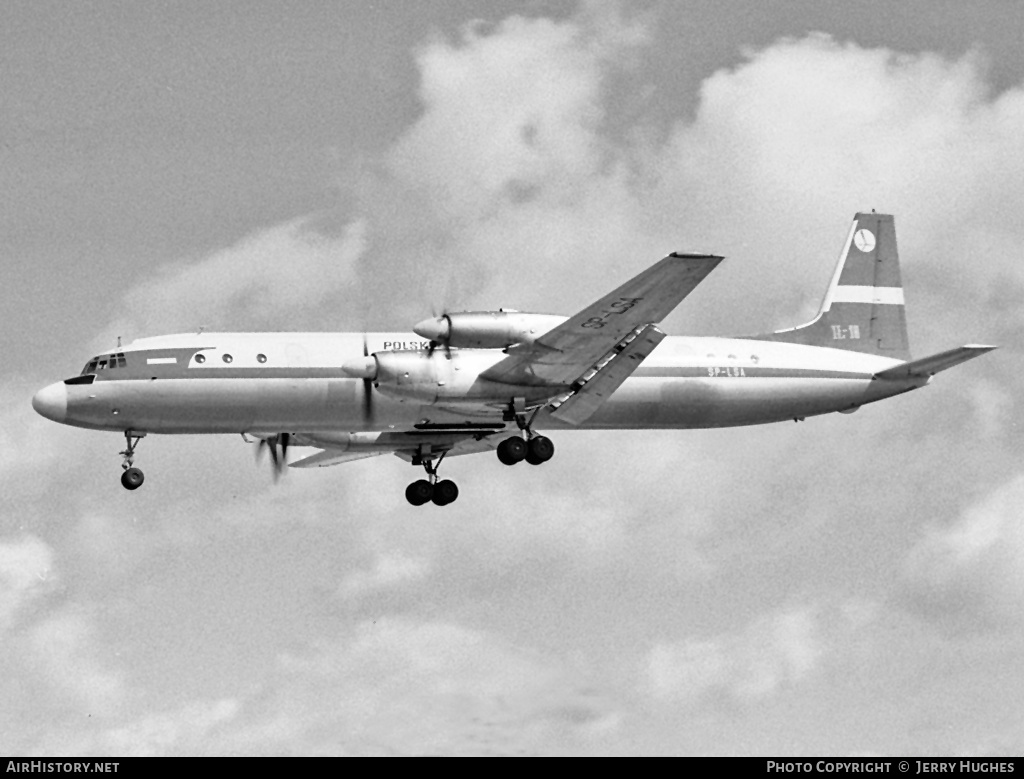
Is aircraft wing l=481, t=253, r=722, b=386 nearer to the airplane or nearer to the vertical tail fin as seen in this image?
the airplane

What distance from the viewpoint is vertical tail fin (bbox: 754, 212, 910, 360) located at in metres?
47.8

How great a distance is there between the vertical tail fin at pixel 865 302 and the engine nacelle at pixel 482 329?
33.7 ft

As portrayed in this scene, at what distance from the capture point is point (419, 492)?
46500 millimetres

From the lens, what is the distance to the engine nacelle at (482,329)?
38719 mm

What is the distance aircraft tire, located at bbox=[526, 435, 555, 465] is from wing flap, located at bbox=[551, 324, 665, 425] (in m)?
1.06

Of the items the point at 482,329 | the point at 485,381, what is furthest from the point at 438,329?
the point at 485,381

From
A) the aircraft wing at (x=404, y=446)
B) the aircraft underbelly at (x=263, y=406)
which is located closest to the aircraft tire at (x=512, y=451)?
the aircraft underbelly at (x=263, y=406)

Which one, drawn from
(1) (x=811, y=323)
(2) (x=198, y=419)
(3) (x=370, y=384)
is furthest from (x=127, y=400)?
(1) (x=811, y=323)

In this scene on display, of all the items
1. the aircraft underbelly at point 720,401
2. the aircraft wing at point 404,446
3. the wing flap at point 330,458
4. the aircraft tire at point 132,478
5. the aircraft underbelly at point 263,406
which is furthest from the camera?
the wing flap at point 330,458

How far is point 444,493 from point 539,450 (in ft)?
18.9

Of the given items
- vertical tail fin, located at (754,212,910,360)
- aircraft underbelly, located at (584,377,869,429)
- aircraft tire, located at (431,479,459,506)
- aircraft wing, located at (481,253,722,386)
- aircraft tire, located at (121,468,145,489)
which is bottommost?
aircraft tire, located at (121,468,145,489)

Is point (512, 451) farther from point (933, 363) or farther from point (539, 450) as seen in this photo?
point (933, 363)

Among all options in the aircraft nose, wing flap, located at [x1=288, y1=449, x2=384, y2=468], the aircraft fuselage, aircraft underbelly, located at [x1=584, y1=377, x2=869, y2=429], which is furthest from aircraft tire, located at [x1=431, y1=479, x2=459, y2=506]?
the aircraft nose

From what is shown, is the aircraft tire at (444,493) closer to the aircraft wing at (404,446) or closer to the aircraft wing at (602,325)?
the aircraft wing at (404,446)
